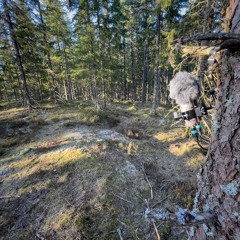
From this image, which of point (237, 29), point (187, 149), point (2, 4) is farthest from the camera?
point (2, 4)

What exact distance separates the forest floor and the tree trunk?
833 millimetres

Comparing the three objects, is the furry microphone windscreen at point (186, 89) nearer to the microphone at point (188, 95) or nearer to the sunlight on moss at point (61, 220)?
the microphone at point (188, 95)

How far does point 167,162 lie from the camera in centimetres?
567

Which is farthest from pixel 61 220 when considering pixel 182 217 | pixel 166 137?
pixel 166 137

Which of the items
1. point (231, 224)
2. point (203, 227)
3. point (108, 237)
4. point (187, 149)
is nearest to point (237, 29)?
point (231, 224)

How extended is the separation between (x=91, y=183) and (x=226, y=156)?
12.5 feet

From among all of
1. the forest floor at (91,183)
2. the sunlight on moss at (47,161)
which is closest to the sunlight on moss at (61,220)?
the forest floor at (91,183)

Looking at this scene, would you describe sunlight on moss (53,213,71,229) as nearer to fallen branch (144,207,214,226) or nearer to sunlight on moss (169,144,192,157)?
fallen branch (144,207,214,226)

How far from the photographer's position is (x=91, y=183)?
4188 mm

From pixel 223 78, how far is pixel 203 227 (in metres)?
1.23

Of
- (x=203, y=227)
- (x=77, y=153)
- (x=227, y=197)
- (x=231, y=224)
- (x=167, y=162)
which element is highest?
(x=227, y=197)

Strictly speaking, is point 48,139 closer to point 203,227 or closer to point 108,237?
point 108,237

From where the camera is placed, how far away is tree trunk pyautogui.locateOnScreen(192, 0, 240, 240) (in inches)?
39.8

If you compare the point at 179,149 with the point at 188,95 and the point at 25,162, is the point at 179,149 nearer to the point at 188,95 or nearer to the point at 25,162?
the point at 188,95
